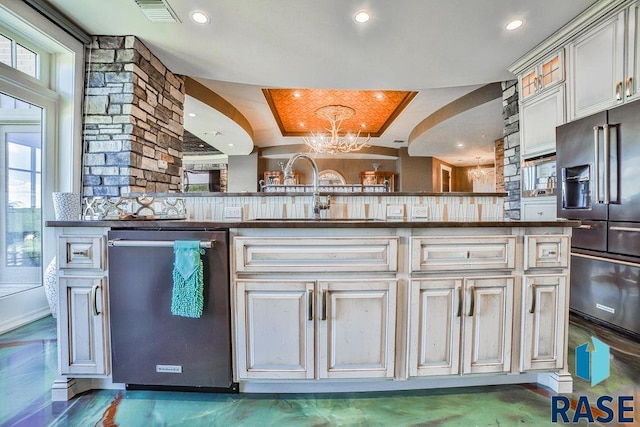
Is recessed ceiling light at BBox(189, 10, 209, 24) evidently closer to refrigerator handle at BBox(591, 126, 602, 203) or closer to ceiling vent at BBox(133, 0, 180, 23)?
ceiling vent at BBox(133, 0, 180, 23)

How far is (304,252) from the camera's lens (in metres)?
1.36

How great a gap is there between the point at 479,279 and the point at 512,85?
318cm

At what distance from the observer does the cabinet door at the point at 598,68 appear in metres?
2.05

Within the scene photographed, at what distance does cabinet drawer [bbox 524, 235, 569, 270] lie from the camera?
1.43m

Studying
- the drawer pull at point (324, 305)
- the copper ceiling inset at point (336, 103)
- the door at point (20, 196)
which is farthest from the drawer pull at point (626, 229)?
the door at point (20, 196)

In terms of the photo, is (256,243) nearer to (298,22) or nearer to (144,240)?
(144,240)

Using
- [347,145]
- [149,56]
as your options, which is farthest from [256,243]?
[347,145]

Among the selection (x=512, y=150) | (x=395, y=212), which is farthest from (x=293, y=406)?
(x=512, y=150)

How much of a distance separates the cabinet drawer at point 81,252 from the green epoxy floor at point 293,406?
716 mm

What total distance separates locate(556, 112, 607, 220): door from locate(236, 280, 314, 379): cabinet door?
242 centimetres

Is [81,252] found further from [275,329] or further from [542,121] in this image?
[542,121]

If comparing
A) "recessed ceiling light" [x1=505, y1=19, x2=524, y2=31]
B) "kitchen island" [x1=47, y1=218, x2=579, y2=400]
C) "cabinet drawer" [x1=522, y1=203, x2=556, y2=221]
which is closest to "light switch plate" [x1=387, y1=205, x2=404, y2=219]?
"kitchen island" [x1=47, y1=218, x2=579, y2=400]

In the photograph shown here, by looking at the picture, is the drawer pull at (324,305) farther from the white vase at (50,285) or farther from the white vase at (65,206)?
the white vase at (50,285)

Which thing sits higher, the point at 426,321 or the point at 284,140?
the point at 284,140
